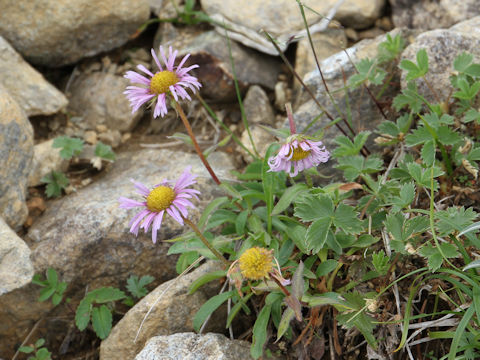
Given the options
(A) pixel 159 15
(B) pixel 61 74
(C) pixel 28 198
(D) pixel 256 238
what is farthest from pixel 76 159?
(D) pixel 256 238

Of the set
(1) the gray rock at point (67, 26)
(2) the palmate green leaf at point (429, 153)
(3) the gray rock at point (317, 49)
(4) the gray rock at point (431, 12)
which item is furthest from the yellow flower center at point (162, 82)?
(4) the gray rock at point (431, 12)

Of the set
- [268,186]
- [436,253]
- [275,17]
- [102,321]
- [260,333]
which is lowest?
[102,321]

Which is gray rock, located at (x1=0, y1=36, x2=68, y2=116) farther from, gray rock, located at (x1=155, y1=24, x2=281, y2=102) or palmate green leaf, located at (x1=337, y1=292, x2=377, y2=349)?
palmate green leaf, located at (x1=337, y1=292, x2=377, y2=349)

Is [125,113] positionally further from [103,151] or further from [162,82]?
[162,82]

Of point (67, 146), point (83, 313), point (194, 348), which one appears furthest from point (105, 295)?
point (67, 146)

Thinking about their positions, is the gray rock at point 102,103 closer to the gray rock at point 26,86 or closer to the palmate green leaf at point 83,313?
the gray rock at point 26,86

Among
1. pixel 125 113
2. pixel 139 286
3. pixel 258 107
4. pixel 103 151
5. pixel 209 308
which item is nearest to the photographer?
pixel 209 308

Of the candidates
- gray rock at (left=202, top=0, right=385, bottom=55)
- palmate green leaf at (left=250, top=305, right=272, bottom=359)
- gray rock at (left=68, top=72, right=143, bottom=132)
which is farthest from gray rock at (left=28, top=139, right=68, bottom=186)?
palmate green leaf at (left=250, top=305, right=272, bottom=359)
